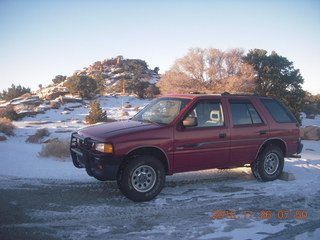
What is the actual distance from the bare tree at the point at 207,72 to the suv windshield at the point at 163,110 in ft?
47.4

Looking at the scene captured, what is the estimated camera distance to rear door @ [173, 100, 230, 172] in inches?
195

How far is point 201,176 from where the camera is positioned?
6414mm

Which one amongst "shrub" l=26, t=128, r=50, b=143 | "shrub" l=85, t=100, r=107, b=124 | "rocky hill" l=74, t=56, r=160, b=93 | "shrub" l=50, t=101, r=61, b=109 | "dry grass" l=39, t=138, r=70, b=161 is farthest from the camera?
"rocky hill" l=74, t=56, r=160, b=93

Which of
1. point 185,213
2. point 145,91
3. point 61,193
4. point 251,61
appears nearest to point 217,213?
point 185,213

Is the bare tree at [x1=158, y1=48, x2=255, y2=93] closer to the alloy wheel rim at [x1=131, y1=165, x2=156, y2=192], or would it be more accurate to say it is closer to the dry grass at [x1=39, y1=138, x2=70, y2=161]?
the dry grass at [x1=39, y1=138, x2=70, y2=161]

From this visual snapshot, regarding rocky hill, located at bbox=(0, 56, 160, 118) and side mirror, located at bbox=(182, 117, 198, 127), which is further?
rocky hill, located at bbox=(0, 56, 160, 118)

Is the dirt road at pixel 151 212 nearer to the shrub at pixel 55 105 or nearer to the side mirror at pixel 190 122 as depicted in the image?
the side mirror at pixel 190 122

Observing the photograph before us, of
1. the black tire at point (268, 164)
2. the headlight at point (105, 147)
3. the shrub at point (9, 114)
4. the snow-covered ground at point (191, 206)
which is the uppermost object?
the shrub at point (9, 114)

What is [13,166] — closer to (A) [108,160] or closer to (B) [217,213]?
(A) [108,160]

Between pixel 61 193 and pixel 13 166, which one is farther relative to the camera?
pixel 13 166

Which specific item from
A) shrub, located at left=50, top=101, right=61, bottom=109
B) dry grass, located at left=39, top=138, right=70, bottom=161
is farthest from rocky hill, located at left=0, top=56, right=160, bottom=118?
dry grass, located at left=39, top=138, right=70, bottom=161

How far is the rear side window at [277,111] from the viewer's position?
245 inches

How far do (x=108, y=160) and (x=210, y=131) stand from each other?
79.6 inches

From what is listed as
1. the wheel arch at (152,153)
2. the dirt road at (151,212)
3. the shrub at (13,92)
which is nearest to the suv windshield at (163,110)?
the wheel arch at (152,153)
